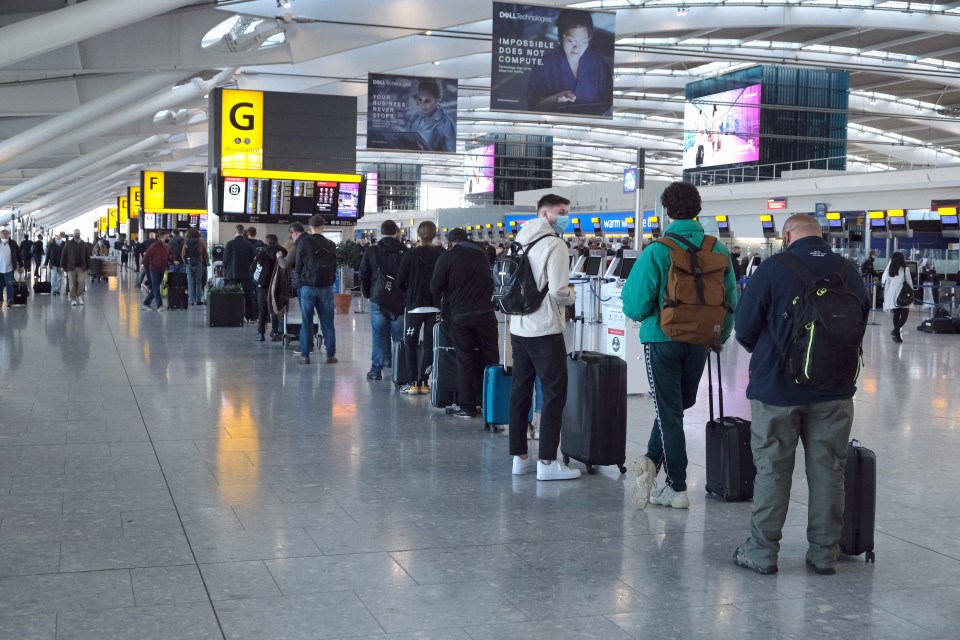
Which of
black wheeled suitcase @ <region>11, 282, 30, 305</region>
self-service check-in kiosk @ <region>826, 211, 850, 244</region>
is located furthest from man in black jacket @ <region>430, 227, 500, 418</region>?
self-service check-in kiosk @ <region>826, 211, 850, 244</region>

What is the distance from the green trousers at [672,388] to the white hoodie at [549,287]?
664 millimetres

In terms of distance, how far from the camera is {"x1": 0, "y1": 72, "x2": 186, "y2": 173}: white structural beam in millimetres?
24263

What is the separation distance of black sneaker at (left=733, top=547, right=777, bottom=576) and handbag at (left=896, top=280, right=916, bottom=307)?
14237 mm

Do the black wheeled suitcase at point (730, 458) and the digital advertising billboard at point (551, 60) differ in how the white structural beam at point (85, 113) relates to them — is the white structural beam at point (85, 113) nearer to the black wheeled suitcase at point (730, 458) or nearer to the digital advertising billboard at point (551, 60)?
the digital advertising billboard at point (551, 60)

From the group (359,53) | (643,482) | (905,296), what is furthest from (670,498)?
(359,53)

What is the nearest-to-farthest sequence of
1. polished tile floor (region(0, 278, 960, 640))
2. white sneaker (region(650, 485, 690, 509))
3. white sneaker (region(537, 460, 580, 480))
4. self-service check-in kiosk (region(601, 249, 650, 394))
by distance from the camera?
polished tile floor (region(0, 278, 960, 640)) < white sneaker (region(650, 485, 690, 509)) < white sneaker (region(537, 460, 580, 480)) < self-service check-in kiosk (region(601, 249, 650, 394))

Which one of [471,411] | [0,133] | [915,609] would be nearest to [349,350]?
[471,411]

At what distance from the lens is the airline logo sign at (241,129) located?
63.4 feet

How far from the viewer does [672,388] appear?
5344 millimetres

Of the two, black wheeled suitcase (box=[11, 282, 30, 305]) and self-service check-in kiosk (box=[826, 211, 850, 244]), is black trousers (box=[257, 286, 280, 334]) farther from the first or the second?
self-service check-in kiosk (box=[826, 211, 850, 244])

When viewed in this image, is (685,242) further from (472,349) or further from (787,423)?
(472,349)

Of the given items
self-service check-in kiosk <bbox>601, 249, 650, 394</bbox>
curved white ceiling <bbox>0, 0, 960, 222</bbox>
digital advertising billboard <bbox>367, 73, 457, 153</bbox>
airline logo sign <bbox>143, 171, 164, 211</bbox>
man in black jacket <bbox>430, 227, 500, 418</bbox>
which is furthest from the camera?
airline logo sign <bbox>143, 171, 164, 211</bbox>

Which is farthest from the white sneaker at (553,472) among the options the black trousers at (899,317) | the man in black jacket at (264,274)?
the black trousers at (899,317)

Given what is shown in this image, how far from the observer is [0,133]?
29.0 metres
